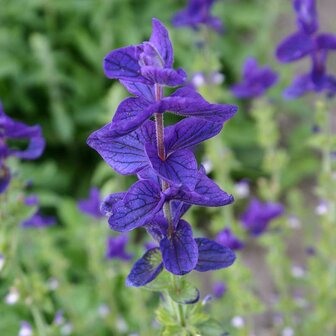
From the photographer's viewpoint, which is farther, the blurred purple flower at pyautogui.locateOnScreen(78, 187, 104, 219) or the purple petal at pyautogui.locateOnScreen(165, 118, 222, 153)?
the blurred purple flower at pyautogui.locateOnScreen(78, 187, 104, 219)

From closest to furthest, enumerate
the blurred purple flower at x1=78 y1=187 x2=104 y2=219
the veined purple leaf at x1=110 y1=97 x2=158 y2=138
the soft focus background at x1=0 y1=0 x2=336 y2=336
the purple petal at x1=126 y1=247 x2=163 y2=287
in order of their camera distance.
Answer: the veined purple leaf at x1=110 y1=97 x2=158 y2=138, the purple petal at x1=126 y1=247 x2=163 y2=287, the blurred purple flower at x1=78 y1=187 x2=104 y2=219, the soft focus background at x1=0 y1=0 x2=336 y2=336

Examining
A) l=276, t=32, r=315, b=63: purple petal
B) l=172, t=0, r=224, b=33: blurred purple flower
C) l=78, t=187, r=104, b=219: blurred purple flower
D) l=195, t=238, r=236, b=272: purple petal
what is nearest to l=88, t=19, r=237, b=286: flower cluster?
l=195, t=238, r=236, b=272: purple petal

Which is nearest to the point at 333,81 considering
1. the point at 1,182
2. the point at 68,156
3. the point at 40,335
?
the point at 1,182

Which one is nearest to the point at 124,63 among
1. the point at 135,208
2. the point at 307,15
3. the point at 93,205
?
the point at 135,208

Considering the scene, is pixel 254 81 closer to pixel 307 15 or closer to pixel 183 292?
pixel 307 15

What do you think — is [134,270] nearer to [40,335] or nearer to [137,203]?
[137,203]

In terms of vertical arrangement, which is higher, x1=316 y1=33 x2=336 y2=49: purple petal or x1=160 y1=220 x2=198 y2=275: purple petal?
x1=316 y1=33 x2=336 y2=49: purple petal

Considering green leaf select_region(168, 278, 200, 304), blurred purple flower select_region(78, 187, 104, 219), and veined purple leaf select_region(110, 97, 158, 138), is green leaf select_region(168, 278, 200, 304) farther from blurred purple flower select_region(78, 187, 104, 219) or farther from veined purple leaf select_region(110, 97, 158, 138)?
blurred purple flower select_region(78, 187, 104, 219)

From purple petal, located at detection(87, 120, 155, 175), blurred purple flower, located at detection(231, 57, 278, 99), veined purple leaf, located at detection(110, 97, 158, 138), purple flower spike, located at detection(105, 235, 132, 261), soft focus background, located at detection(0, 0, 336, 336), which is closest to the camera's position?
veined purple leaf, located at detection(110, 97, 158, 138)
